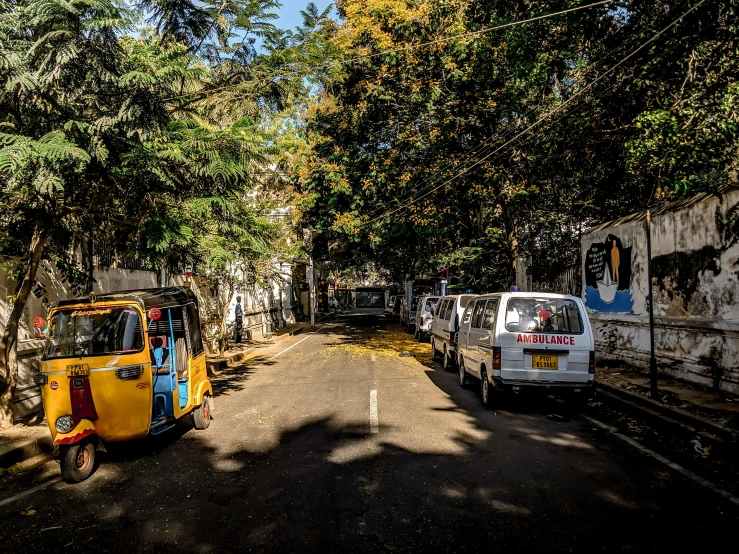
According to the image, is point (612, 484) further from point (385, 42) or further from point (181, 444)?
point (385, 42)

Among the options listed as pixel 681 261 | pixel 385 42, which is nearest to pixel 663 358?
pixel 681 261

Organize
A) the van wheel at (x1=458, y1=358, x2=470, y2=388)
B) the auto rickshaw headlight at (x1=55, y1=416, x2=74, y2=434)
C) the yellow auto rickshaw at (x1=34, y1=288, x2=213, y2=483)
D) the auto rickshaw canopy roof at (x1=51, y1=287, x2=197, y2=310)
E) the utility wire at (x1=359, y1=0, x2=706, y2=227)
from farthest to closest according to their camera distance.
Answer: the van wheel at (x1=458, y1=358, x2=470, y2=388) → the utility wire at (x1=359, y1=0, x2=706, y2=227) → the auto rickshaw canopy roof at (x1=51, y1=287, x2=197, y2=310) → the yellow auto rickshaw at (x1=34, y1=288, x2=213, y2=483) → the auto rickshaw headlight at (x1=55, y1=416, x2=74, y2=434)

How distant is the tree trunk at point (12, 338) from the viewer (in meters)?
7.74

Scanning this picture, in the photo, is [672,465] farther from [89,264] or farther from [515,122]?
[515,122]

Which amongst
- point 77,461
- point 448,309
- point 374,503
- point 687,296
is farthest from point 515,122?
point 77,461

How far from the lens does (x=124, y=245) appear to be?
931cm

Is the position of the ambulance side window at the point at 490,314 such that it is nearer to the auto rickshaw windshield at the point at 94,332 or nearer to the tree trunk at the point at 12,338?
the auto rickshaw windshield at the point at 94,332

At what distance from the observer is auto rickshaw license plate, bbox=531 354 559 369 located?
820 cm

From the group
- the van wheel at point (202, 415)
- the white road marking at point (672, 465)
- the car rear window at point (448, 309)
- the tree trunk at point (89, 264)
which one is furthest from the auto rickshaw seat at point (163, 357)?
the car rear window at point (448, 309)

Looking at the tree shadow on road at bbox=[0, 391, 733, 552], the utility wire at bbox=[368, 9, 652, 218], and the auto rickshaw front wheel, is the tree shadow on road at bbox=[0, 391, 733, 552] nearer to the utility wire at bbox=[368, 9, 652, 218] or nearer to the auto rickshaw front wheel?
the auto rickshaw front wheel

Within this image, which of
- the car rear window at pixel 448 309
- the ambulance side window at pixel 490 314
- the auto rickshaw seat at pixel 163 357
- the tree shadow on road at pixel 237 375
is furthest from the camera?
the car rear window at pixel 448 309

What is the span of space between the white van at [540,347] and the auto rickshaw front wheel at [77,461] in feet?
19.1

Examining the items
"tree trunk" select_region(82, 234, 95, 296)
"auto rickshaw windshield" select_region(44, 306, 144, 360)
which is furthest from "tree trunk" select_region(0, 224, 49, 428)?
"auto rickshaw windshield" select_region(44, 306, 144, 360)

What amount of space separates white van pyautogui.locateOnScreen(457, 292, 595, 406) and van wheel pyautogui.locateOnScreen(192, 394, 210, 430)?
4.64 metres
